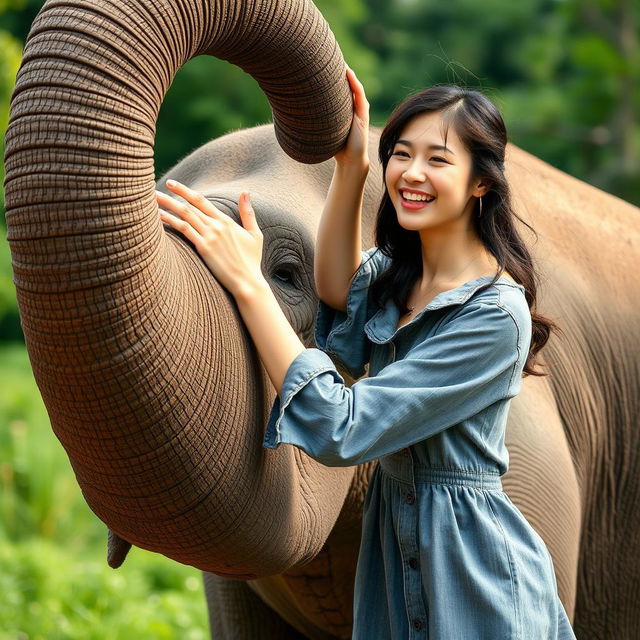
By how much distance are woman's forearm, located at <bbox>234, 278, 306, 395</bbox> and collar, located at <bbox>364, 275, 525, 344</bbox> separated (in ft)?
0.76

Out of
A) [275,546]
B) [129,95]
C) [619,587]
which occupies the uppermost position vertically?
[129,95]

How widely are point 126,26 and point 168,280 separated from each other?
325 millimetres

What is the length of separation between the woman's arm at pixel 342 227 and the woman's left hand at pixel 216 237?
10.9 inches

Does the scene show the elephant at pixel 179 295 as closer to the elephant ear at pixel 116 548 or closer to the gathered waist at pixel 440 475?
the elephant ear at pixel 116 548

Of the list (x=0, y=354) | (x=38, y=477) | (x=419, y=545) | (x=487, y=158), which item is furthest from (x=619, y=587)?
(x=0, y=354)

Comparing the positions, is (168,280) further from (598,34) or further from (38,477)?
(598,34)

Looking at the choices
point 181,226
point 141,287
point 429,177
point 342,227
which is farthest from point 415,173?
point 141,287

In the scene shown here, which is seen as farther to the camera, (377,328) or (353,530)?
(353,530)

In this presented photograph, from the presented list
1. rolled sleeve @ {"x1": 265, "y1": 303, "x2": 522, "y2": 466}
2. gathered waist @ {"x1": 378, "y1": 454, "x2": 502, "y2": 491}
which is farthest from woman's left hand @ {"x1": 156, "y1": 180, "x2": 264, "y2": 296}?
gathered waist @ {"x1": 378, "y1": 454, "x2": 502, "y2": 491}

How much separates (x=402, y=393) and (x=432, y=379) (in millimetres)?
59

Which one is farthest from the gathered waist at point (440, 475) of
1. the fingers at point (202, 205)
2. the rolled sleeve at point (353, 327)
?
the fingers at point (202, 205)

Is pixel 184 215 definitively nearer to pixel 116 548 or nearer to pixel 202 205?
pixel 202 205

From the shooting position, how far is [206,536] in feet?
5.49

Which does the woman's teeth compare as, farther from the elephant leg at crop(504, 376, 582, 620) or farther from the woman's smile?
the elephant leg at crop(504, 376, 582, 620)
